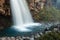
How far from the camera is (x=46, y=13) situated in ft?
42.2

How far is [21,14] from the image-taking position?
11773 mm

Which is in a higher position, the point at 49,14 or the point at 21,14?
the point at 21,14

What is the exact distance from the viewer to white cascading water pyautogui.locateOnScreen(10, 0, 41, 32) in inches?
443

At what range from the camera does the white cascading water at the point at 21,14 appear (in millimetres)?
11254

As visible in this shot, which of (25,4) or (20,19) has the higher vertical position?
(25,4)

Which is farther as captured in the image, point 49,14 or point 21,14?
point 49,14

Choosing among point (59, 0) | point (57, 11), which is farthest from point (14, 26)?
point (59, 0)

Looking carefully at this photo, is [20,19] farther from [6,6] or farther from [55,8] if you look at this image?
[55,8]

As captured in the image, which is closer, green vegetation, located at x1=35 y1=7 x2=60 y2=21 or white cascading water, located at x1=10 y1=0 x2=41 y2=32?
white cascading water, located at x1=10 y1=0 x2=41 y2=32

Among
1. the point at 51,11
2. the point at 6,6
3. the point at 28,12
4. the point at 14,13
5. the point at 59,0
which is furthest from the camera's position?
the point at 59,0

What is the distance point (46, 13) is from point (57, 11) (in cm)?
90

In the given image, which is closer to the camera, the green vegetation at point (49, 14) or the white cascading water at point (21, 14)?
the white cascading water at point (21, 14)

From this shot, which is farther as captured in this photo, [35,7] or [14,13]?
[35,7]

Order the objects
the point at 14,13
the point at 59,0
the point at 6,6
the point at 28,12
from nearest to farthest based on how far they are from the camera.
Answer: the point at 6,6 → the point at 14,13 → the point at 28,12 → the point at 59,0
